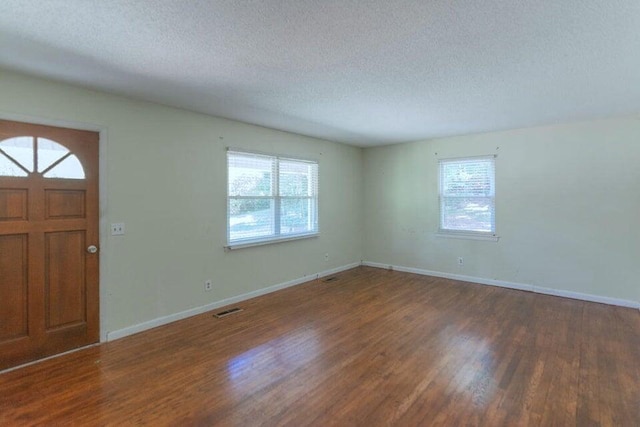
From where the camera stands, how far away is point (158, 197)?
11.7ft

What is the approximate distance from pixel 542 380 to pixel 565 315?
1836 millimetres

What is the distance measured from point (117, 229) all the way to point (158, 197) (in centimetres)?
53

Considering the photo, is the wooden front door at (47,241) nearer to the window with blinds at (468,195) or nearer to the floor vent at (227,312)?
the floor vent at (227,312)

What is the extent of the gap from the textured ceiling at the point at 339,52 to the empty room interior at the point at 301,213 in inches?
0.9

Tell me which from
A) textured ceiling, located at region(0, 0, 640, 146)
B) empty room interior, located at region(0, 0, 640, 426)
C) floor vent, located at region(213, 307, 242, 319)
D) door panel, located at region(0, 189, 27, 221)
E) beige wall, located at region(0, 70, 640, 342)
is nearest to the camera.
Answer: textured ceiling, located at region(0, 0, 640, 146)

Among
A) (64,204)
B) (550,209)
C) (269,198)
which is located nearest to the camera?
(64,204)

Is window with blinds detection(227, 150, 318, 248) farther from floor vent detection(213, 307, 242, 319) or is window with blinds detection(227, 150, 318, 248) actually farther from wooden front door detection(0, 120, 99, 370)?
wooden front door detection(0, 120, 99, 370)

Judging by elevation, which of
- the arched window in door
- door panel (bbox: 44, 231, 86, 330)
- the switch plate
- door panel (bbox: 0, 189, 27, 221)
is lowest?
door panel (bbox: 44, 231, 86, 330)

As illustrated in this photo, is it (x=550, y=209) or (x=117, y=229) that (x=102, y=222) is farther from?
(x=550, y=209)

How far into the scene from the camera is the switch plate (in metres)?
3.23

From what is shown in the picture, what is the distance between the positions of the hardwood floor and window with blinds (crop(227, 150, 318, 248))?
1121mm

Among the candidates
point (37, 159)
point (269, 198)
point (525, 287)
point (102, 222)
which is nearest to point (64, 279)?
point (102, 222)

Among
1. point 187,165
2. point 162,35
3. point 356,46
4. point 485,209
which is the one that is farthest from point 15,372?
point 485,209

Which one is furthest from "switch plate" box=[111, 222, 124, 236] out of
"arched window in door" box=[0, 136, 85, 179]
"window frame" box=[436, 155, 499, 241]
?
"window frame" box=[436, 155, 499, 241]
